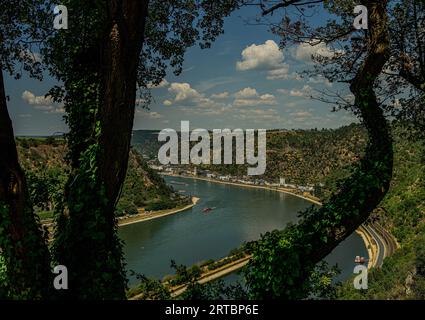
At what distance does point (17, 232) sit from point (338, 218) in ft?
7.15

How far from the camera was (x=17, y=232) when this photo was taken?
237cm

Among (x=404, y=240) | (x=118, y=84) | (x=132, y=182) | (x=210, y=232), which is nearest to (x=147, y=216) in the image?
(x=210, y=232)

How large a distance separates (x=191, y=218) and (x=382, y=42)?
150 feet

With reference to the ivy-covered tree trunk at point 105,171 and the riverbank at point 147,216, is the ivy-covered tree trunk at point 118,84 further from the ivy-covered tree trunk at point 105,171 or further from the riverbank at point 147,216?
the riverbank at point 147,216

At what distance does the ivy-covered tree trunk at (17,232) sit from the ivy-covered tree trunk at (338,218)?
147cm

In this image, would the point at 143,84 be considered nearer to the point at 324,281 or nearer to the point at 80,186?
the point at 80,186

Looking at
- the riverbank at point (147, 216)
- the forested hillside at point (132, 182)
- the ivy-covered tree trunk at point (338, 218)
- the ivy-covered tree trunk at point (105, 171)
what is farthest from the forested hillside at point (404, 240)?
the riverbank at point (147, 216)

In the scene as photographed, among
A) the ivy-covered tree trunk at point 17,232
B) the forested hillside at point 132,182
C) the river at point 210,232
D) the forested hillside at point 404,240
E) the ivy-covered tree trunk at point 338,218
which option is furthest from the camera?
the forested hillside at point 132,182

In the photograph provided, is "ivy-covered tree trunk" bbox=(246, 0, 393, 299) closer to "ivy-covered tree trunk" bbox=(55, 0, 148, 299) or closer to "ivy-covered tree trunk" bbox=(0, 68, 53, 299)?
"ivy-covered tree trunk" bbox=(55, 0, 148, 299)

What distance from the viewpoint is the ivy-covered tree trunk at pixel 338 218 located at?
2824mm

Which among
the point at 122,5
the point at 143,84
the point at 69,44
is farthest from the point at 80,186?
the point at 143,84

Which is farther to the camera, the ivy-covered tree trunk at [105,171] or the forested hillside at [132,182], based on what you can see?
the forested hillside at [132,182]


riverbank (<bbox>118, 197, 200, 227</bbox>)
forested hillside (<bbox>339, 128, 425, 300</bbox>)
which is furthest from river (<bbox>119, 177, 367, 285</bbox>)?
forested hillside (<bbox>339, 128, 425, 300</bbox>)
